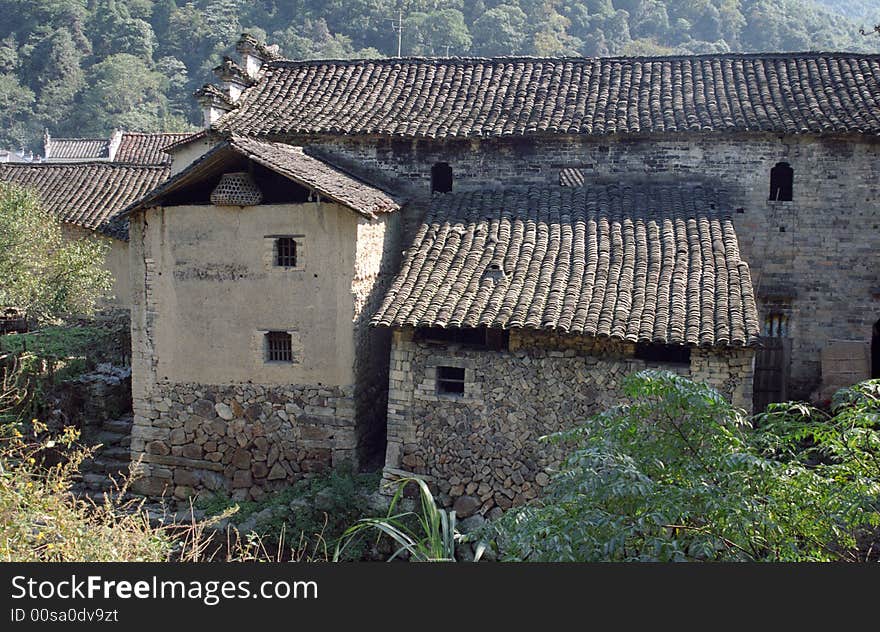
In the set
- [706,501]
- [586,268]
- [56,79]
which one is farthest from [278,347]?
[56,79]

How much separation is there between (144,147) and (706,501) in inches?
1309

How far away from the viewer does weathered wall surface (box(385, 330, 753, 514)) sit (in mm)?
11867

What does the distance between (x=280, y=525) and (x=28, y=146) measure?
174 feet

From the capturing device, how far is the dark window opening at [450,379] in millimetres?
12453

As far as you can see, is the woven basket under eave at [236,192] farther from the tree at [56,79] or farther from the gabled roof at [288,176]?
the tree at [56,79]

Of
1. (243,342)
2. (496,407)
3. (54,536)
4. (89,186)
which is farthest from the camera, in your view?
(89,186)

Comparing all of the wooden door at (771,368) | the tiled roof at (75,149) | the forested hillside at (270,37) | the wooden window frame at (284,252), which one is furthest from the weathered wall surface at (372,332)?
the forested hillside at (270,37)

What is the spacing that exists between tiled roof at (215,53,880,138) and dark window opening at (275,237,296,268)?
10.6ft

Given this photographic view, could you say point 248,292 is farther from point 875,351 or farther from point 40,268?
point 875,351

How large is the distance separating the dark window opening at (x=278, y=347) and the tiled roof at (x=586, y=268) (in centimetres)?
199

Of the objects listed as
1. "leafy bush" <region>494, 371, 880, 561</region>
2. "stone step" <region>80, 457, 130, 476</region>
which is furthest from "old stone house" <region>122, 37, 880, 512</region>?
"leafy bush" <region>494, 371, 880, 561</region>

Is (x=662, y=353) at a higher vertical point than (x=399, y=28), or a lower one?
lower

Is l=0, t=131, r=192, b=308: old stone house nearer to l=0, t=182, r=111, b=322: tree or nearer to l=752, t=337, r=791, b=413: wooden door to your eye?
l=0, t=182, r=111, b=322: tree

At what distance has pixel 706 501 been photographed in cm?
626
